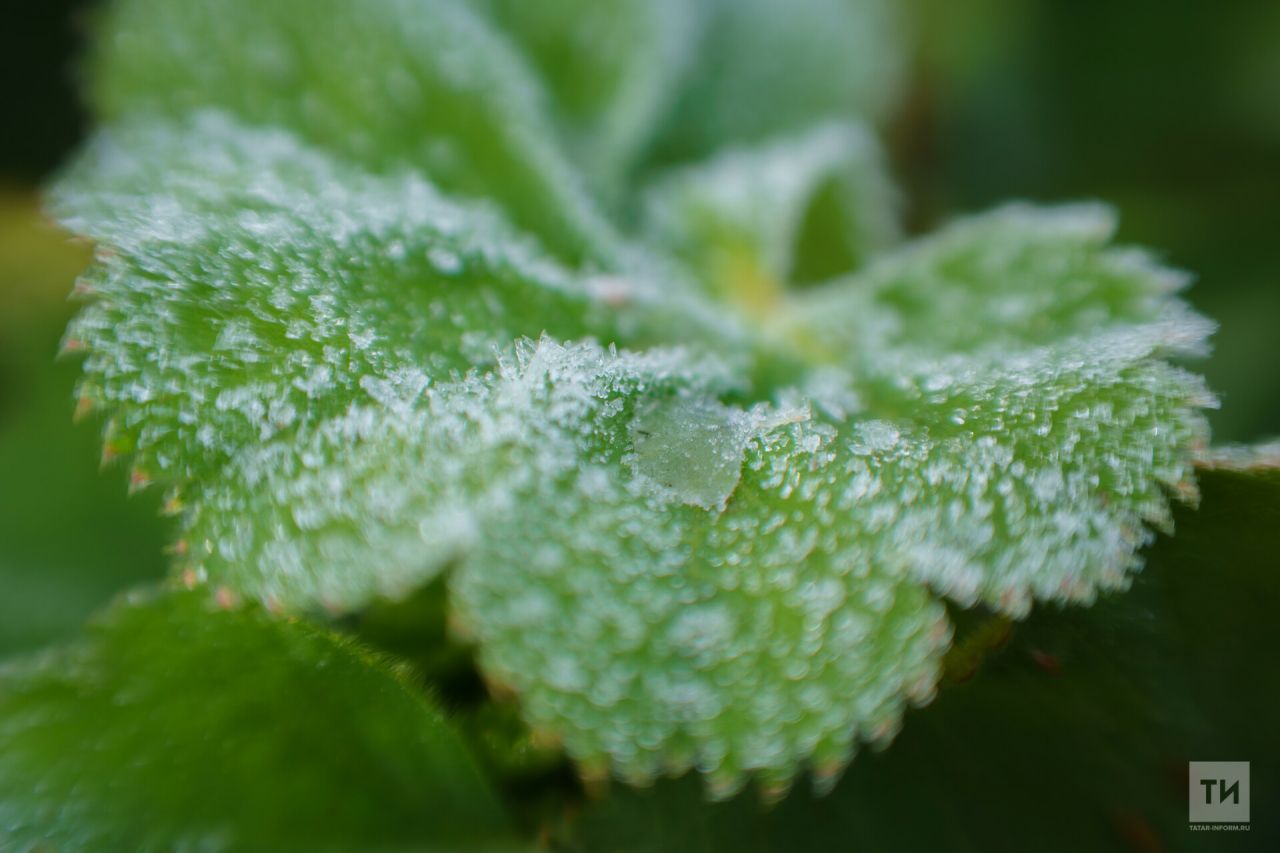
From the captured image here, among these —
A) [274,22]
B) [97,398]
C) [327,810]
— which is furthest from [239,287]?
[274,22]

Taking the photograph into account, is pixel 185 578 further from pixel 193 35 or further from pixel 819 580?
pixel 193 35

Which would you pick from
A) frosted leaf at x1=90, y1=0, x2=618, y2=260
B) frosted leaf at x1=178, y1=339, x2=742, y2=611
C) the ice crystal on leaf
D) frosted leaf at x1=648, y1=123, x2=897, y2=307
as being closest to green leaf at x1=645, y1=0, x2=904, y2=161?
frosted leaf at x1=648, y1=123, x2=897, y2=307

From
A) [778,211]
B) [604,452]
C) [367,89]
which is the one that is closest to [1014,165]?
[778,211]

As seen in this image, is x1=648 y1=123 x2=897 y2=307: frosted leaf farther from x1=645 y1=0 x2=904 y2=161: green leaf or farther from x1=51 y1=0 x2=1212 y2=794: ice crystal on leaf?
x1=51 y1=0 x2=1212 y2=794: ice crystal on leaf

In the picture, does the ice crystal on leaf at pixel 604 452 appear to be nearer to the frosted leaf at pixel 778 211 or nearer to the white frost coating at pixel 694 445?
the white frost coating at pixel 694 445

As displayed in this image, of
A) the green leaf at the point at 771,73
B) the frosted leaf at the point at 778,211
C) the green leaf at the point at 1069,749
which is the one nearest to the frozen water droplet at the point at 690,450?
the green leaf at the point at 1069,749
